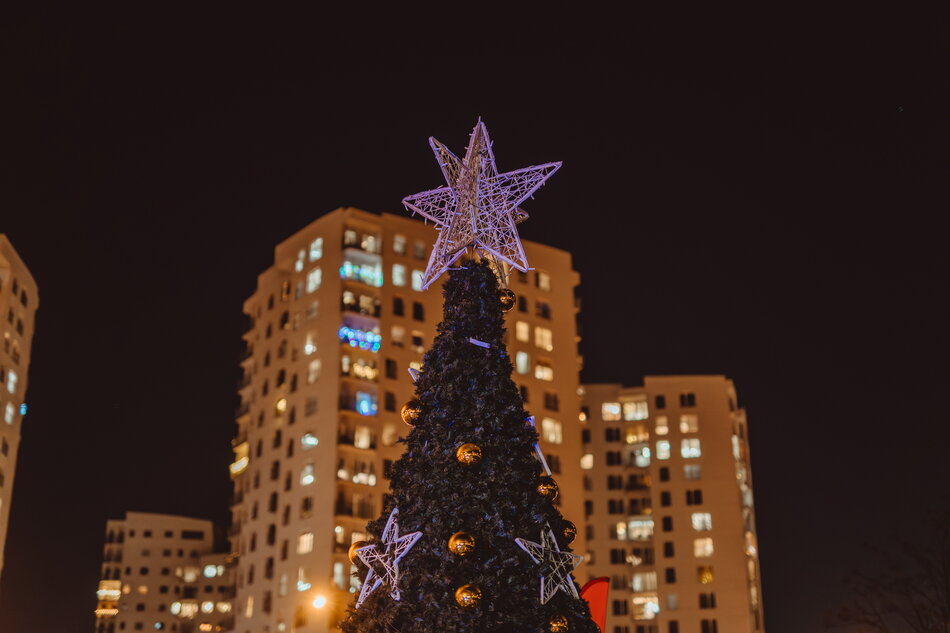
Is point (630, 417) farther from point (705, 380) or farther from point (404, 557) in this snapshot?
point (404, 557)

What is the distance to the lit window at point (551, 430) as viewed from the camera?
8269cm

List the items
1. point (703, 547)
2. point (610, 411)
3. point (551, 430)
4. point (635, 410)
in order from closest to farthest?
1. point (551, 430)
2. point (703, 547)
3. point (635, 410)
4. point (610, 411)

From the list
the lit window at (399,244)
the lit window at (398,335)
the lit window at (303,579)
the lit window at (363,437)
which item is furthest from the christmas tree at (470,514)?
the lit window at (399,244)

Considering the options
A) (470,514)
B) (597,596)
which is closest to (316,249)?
(597,596)

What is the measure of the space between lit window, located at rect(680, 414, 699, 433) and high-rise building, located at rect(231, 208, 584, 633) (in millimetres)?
34147

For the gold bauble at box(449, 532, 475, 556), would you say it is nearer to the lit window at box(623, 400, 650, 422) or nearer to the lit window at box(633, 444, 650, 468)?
the lit window at box(633, 444, 650, 468)

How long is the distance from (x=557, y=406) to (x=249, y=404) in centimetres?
2762

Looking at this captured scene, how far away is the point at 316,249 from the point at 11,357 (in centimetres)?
2501

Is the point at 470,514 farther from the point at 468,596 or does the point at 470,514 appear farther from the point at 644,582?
the point at 644,582

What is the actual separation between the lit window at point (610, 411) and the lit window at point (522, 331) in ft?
157

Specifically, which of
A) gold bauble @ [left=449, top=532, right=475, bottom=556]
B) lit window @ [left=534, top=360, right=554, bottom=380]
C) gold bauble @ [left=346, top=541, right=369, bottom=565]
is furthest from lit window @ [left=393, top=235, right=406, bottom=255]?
gold bauble @ [left=449, top=532, right=475, bottom=556]

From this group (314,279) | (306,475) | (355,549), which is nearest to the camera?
(355,549)

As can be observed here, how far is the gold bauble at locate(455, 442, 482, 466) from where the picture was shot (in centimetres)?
2227

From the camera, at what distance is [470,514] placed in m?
22.1
